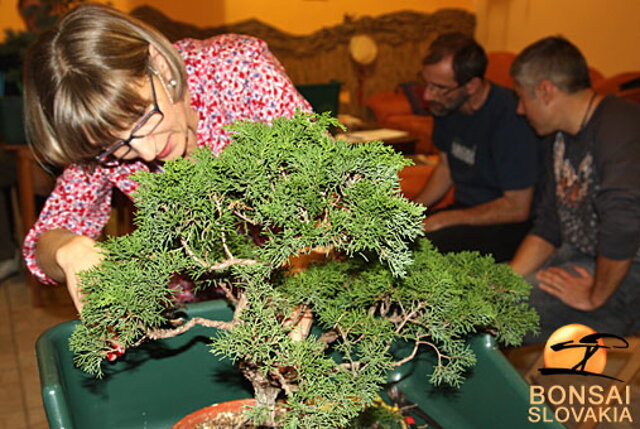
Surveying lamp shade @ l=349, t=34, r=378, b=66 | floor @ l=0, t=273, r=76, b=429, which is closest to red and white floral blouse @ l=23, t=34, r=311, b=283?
floor @ l=0, t=273, r=76, b=429

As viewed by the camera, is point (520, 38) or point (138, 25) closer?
point (138, 25)

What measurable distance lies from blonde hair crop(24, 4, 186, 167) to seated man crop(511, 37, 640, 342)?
4.38 ft

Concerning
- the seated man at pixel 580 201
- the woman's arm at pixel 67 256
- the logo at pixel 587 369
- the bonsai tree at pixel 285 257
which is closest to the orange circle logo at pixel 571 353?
the logo at pixel 587 369

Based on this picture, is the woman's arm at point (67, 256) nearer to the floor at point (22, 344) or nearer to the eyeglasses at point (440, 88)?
the floor at point (22, 344)

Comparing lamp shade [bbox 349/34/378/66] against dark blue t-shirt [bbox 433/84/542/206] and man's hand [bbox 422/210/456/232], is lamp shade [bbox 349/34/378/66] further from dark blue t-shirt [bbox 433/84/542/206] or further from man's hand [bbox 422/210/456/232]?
man's hand [bbox 422/210/456/232]

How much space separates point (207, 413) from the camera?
39.6 inches

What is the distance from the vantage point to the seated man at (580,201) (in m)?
1.78

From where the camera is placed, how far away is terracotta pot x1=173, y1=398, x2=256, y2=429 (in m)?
0.98

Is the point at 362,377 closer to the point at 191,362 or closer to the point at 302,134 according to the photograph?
the point at 302,134

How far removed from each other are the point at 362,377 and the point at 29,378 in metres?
2.28

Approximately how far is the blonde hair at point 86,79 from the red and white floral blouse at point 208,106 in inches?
7.4

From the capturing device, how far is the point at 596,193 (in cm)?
191

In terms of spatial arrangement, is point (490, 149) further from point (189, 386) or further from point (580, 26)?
point (580, 26)

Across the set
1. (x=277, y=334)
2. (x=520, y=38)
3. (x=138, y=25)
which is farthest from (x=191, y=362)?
(x=520, y=38)
